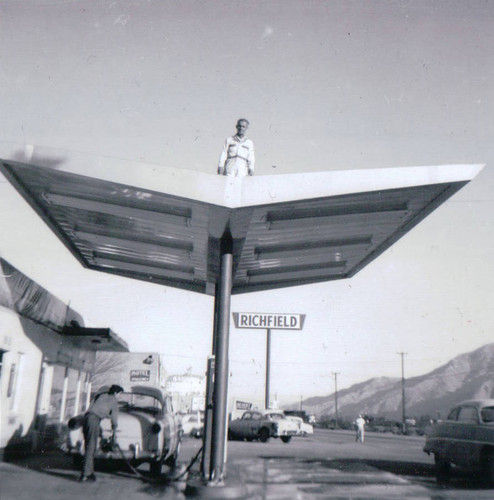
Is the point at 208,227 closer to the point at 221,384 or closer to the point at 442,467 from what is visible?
the point at 221,384

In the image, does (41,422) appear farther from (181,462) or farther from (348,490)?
(348,490)

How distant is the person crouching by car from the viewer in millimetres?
8508

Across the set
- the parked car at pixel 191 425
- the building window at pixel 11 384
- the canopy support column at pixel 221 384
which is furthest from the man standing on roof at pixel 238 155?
the parked car at pixel 191 425

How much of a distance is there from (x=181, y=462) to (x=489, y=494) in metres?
6.54

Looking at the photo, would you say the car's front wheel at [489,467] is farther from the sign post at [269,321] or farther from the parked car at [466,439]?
the sign post at [269,321]

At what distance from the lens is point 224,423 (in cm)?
854

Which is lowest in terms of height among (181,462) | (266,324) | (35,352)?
(181,462)

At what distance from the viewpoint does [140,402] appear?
37.3 ft

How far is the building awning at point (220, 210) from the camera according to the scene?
771 centimetres

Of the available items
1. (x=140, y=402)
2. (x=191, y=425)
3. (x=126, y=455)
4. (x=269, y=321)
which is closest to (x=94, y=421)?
(x=126, y=455)

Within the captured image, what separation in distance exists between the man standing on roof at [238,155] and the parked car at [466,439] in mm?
6475

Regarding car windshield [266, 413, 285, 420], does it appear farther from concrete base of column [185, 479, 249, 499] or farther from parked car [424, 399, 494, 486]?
concrete base of column [185, 479, 249, 499]

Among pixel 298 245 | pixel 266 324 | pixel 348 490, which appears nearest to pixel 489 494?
pixel 348 490

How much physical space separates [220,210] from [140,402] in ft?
17.6
